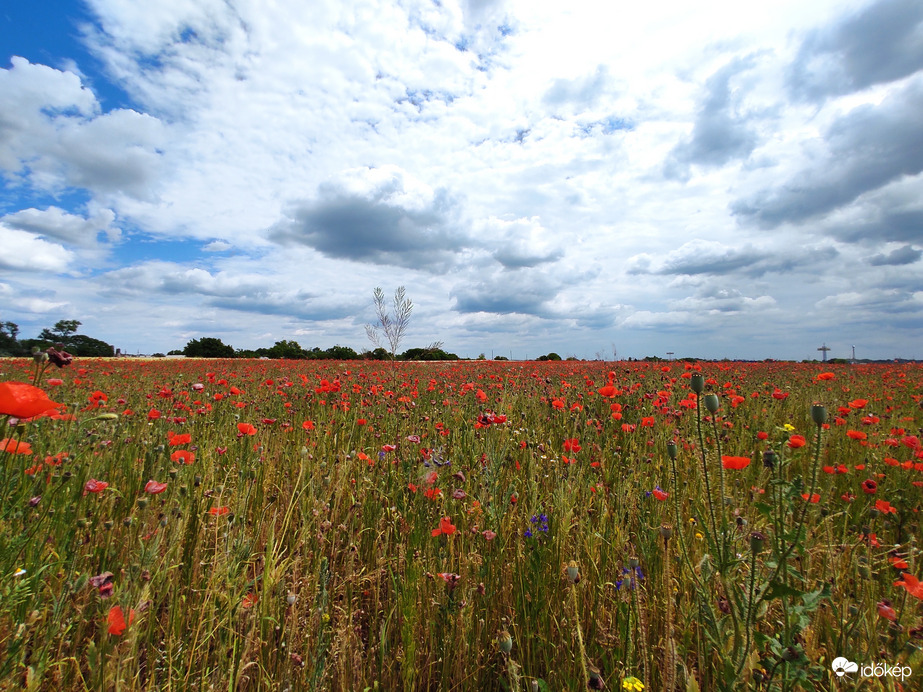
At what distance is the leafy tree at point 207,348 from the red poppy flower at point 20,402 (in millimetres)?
34477

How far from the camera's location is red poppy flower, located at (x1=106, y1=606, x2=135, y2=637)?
3.50 ft

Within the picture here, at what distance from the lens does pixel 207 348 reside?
33688 mm

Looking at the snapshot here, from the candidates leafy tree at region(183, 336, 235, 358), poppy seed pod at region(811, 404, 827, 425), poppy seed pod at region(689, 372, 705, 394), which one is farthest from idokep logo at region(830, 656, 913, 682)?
leafy tree at region(183, 336, 235, 358)

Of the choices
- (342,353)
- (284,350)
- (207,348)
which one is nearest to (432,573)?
(342,353)

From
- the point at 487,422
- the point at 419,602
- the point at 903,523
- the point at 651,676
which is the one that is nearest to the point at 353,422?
the point at 487,422

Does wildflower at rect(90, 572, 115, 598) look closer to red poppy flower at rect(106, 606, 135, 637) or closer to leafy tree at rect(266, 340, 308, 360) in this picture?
red poppy flower at rect(106, 606, 135, 637)

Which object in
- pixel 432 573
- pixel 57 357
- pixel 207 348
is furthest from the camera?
pixel 207 348

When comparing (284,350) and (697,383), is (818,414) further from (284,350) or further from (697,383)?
(284,350)

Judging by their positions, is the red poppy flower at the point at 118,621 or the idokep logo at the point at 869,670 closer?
the red poppy flower at the point at 118,621

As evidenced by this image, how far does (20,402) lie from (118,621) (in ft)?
2.20

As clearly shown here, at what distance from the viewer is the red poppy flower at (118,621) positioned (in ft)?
3.50

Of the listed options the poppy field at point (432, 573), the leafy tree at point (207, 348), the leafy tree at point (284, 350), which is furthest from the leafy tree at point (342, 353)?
the poppy field at point (432, 573)

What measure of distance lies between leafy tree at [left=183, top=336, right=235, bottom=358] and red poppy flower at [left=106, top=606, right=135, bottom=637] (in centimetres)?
3477

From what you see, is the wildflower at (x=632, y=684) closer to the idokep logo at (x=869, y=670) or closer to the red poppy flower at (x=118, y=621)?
the idokep logo at (x=869, y=670)
